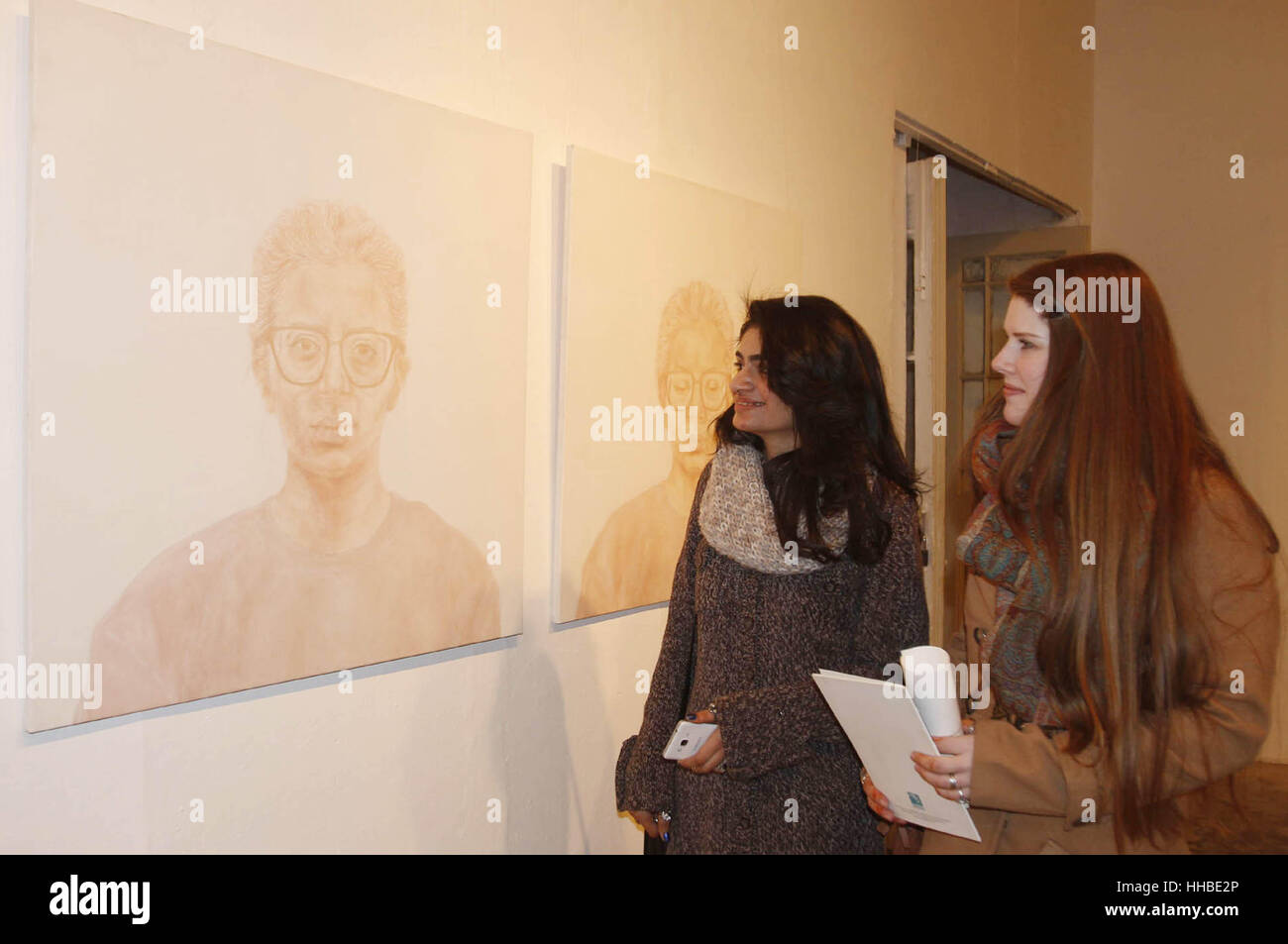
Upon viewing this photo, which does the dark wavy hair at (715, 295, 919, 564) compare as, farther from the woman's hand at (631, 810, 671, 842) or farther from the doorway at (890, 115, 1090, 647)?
the doorway at (890, 115, 1090, 647)

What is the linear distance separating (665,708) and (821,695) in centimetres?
38

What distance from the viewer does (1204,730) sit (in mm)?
1548

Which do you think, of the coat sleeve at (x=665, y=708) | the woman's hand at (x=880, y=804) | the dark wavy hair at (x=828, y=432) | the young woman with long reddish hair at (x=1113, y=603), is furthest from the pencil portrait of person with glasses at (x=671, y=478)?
the young woman with long reddish hair at (x=1113, y=603)

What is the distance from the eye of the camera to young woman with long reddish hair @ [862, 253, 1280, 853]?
1.54 metres

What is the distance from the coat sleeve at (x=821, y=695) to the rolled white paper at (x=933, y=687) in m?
0.48

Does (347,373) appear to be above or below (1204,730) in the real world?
above

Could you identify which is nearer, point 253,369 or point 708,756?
point 253,369

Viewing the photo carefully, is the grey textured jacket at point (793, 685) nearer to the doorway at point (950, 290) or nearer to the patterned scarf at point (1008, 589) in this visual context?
the patterned scarf at point (1008, 589)

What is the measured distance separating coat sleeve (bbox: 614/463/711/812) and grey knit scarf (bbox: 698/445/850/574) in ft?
0.22

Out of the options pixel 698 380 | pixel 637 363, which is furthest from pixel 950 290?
pixel 637 363

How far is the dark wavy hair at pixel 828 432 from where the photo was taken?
2.17m

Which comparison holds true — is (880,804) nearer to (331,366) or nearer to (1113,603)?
(1113,603)

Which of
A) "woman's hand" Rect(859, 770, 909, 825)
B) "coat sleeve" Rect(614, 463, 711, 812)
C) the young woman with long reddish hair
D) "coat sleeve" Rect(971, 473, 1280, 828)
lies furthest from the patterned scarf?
"coat sleeve" Rect(614, 463, 711, 812)
